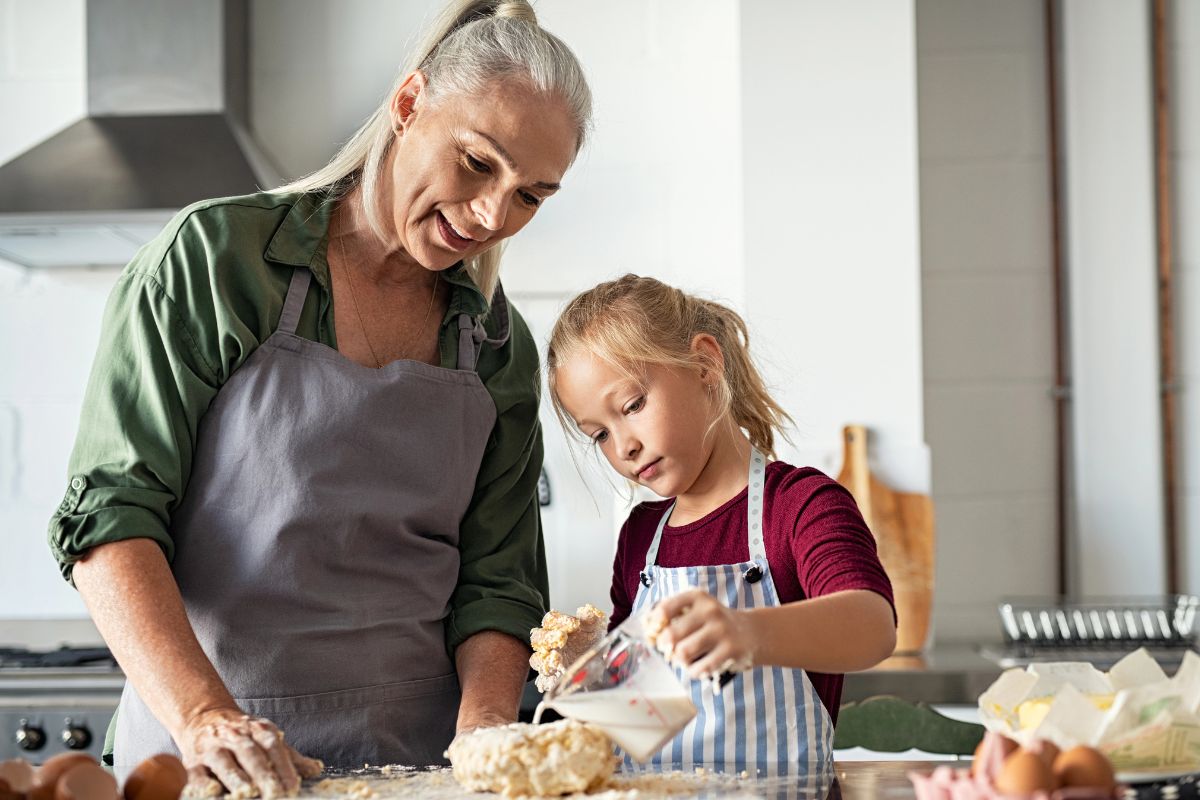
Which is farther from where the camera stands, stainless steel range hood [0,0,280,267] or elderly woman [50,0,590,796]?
stainless steel range hood [0,0,280,267]

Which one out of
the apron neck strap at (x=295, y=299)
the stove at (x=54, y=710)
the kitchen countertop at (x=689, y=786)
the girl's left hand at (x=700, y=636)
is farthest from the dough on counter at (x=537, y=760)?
the stove at (x=54, y=710)

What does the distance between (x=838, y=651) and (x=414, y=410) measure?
1.74 ft

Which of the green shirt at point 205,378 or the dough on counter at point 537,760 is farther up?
the green shirt at point 205,378

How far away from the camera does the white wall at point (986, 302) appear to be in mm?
2770

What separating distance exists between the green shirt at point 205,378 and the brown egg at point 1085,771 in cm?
68

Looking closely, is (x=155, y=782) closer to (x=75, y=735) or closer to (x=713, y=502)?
(x=713, y=502)

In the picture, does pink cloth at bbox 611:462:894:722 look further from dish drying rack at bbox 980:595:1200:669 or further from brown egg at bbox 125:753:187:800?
dish drying rack at bbox 980:595:1200:669

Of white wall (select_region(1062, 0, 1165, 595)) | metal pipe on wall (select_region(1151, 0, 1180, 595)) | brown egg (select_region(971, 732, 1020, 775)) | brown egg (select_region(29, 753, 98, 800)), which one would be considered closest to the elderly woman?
brown egg (select_region(29, 753, 98, 800))

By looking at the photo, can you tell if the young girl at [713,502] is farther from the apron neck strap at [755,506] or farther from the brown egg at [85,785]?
the brown egg at [85,785]

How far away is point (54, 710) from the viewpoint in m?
2.07

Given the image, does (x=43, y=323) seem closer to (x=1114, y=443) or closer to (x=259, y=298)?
(x=259, y=298)

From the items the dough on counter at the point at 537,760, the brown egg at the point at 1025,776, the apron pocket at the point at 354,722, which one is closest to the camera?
the brown egg at the point at 1025,776

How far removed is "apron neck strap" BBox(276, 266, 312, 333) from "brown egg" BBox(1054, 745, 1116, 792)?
2.77 feet

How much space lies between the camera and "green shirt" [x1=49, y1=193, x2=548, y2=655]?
1.15 m
